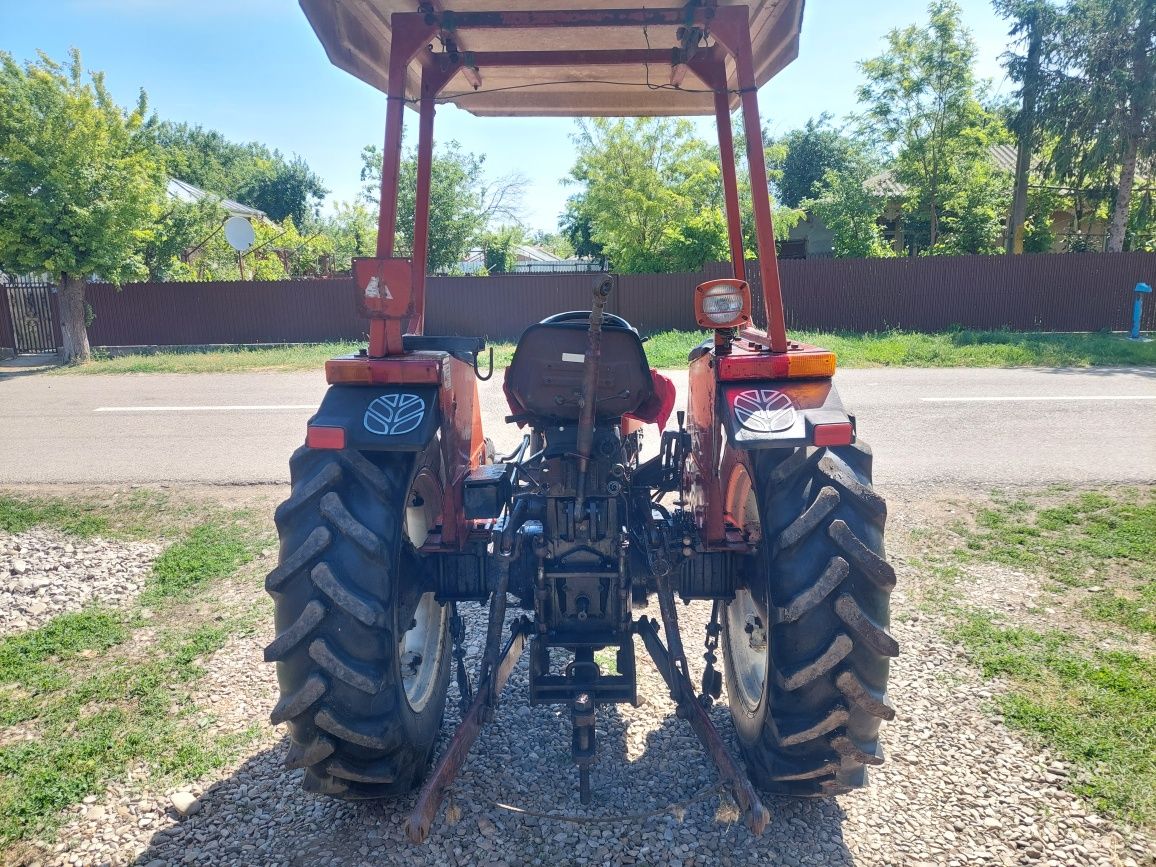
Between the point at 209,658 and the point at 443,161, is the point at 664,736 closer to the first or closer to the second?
the point at 209,658

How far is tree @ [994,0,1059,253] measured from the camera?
66.7 ft

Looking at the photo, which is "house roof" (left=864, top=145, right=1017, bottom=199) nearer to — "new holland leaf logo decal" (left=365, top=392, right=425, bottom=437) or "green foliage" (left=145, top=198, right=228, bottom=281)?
"green foliage" (left=145, top=198, right=228, bottom=281)

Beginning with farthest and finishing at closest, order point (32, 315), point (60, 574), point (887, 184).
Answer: point (887, 184), point (32, 315), point (60, 574)

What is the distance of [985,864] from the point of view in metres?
2.63

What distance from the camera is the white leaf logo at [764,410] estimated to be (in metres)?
2.61

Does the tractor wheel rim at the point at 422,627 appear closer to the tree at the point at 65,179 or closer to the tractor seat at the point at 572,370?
the tractor seat at the point at 572,370

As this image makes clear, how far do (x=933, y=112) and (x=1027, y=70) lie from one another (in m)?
2.44

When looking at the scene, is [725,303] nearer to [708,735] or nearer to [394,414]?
[394,414]

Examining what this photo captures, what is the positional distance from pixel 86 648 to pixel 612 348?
3459 millimetres

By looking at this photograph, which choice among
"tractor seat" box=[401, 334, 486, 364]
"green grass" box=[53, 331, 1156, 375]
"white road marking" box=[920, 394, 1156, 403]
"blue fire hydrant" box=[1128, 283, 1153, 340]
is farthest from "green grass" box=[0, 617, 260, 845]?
"blue fire hydrant" box=[1128, 283, 1153, 340]

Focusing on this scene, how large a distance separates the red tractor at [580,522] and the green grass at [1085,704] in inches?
44.3

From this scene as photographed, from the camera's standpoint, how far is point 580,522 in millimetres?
2779

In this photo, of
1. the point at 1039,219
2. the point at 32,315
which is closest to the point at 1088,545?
the point at 32,315

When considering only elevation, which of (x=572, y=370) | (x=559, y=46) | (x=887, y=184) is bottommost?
(x=572, y=370)
